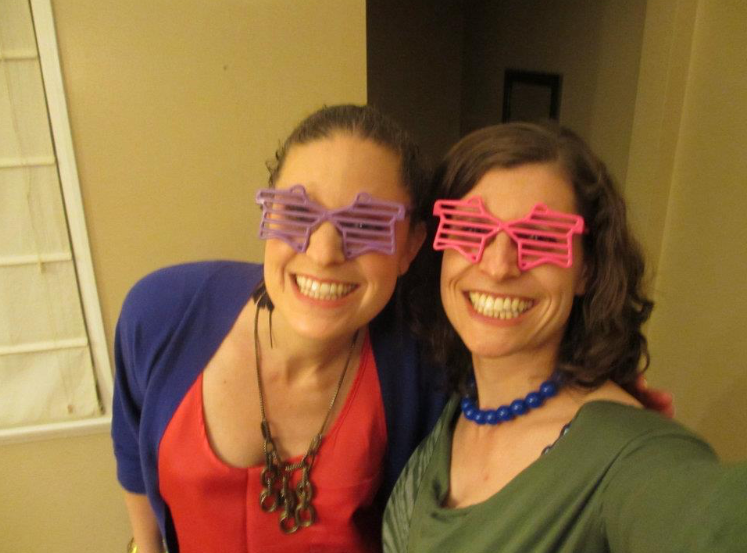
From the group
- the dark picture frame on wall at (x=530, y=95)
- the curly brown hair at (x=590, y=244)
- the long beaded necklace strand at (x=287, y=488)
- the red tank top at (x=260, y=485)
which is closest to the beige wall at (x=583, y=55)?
the dark picture frame on wall at (x=530, y=95)

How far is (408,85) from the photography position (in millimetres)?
3516

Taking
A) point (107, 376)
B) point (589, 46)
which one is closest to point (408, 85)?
point (589, 46)

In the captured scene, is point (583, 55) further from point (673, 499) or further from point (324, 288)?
point (673, 499)

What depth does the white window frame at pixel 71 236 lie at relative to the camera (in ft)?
3.82

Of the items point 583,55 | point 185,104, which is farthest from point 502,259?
point 583,55

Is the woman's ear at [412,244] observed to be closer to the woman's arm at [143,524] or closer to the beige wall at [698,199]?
the woman's arm at [143,524]

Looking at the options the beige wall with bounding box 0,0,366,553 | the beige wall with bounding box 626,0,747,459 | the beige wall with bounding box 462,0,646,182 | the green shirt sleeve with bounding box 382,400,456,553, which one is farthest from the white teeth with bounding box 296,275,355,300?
the beige wall with bounding box 462,0,646,182

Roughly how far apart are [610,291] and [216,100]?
3.13 ft

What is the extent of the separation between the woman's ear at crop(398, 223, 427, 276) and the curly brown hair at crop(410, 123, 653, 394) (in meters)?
0.08

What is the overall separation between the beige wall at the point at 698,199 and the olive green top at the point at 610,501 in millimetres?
1027

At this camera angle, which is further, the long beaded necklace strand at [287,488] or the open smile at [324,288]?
the long beaded necklace strand at [287,488]

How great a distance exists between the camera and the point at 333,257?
2.72ft

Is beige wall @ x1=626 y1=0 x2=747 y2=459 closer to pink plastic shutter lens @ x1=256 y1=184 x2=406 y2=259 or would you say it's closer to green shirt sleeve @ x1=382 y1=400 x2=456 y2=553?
green shirt sleeve @ x1=382 y1=400 x2=456 y2=553

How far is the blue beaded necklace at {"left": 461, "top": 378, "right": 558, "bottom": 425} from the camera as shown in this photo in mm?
849
